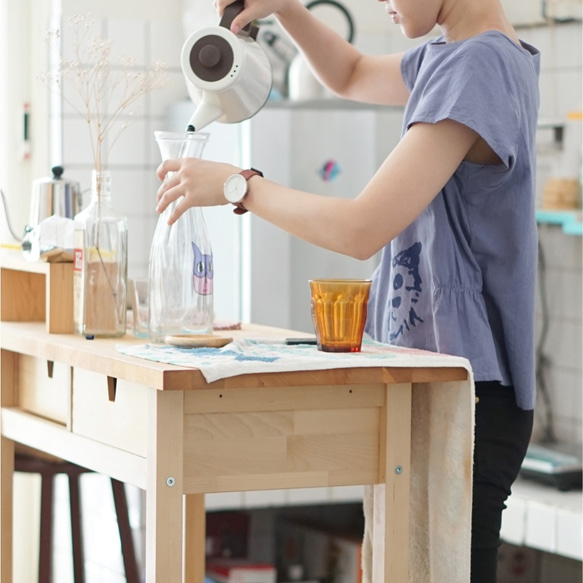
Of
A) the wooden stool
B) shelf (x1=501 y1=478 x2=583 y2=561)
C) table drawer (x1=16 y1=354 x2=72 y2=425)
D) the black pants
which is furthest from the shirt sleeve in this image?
shelf (x1=501 y1=478 x2=583 y2=561)

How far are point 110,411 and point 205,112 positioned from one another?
0.48 m

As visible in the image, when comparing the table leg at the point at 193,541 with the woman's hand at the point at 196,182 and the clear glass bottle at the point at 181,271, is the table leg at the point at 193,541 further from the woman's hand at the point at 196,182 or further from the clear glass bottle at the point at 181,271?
the woman's hand at the point at 196,182

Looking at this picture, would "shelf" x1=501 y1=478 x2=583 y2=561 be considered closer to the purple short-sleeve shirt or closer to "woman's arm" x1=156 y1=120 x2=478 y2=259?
the purple short-sleeve shirt

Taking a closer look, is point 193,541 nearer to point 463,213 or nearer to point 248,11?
point 463,213

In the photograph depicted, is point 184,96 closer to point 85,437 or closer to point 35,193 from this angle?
point 35,193

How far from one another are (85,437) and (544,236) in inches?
90.3

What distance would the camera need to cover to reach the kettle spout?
160 cm

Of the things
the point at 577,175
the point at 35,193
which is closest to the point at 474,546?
the point at 35,193

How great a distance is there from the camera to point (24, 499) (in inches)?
128

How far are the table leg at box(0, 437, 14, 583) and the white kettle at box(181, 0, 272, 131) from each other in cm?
65

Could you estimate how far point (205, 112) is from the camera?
1615 mm

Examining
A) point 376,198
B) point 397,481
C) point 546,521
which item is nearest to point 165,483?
point 397,481

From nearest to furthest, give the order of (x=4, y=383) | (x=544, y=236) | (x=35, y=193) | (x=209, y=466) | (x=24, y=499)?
(x=209, y=466), (x=4, y=383), (x=35, y=193), (x=24, y=499), (x=544, y=236)

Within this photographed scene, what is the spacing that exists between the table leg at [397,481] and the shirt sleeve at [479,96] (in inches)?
13.5
